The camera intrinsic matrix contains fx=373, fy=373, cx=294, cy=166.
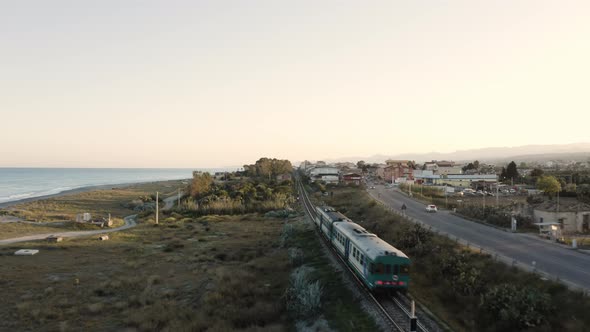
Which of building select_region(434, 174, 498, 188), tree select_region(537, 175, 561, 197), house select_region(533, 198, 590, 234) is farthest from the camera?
building select_region(434, 174, 498, 188)

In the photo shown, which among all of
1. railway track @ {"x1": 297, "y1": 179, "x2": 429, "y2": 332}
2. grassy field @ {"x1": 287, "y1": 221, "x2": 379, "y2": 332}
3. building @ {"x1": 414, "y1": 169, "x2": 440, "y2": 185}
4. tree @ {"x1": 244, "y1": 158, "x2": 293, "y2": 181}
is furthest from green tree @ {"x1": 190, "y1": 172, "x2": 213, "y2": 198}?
railway track @ {"x1": 297, "y1": 179, "x2": 429, "y2": 332}

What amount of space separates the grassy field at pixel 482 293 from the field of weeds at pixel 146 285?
30.7 feet

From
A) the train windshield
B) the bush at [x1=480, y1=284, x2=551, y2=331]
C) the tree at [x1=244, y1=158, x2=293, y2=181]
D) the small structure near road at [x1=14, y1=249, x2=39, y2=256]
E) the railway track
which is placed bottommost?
the small structure near road at [x1=14, y1=249, x2=39, y2=256]

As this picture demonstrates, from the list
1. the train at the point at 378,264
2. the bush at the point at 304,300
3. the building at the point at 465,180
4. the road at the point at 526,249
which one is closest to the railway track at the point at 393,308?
the train at the point at 378,264

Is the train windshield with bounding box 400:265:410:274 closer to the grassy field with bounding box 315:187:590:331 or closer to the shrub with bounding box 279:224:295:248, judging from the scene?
the grassy field with bounding box 315:187:590:331

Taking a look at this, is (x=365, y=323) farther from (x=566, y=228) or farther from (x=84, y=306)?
(x=566, y=228)

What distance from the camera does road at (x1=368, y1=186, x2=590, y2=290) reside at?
2303 cm

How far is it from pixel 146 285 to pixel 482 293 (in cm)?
2352

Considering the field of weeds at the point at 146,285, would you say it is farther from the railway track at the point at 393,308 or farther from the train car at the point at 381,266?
the train car at the point at 381,266

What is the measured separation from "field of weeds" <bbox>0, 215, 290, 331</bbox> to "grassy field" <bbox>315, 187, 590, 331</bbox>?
9.37m

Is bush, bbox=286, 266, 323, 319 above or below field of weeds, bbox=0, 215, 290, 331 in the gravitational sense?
above

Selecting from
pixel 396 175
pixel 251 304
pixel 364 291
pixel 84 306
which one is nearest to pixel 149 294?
pixel 84 306

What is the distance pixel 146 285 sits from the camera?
95.0 ft

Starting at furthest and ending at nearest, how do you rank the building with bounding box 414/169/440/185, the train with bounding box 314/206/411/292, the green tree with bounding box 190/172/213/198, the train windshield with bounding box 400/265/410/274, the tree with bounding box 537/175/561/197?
the building with bounding box 414/169/440/185 → the green tree with bounding box 190/172/213/198 → the tree with bounding box 537/175/561/197 → the train windshield with bounding box 400/265/410/274 → the train with bounding box 314/206/411/292
